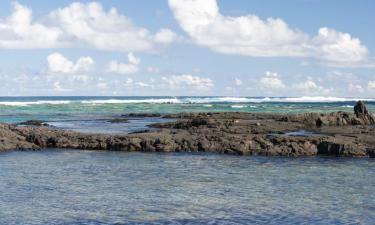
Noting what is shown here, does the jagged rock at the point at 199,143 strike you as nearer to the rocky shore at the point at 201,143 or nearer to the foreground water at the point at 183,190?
the rocky shore at the point at 201,143

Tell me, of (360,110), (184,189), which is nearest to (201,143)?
(184,189)

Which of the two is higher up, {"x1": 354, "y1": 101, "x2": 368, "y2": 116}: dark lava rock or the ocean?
{"x1": 354, "y1": 101, "x2": 368, "y2": 116}: dark lava rock

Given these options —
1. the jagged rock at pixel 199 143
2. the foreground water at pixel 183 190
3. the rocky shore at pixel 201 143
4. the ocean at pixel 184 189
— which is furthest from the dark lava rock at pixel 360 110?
the foreground water at pixel 183 190

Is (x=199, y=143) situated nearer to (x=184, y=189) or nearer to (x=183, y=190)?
(x=184, y=189)

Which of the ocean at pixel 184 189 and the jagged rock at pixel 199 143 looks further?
the jagged rock at pixel 199 143

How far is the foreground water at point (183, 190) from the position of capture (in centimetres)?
1580

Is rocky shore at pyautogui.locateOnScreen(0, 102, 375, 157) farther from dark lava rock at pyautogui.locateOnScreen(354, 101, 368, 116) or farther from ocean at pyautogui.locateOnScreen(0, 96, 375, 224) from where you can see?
dark lava rock at pyautogui.locateOnScreen(354, 101, 368, 116)

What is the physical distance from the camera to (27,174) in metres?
22.5

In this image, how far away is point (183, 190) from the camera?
19391 millimetres

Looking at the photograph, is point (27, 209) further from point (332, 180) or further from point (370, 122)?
point (370, 122)

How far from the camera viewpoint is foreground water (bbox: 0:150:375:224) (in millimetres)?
15797

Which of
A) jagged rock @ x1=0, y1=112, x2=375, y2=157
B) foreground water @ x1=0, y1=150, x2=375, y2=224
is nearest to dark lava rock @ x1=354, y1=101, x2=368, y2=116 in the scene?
jagged rock @ x1=0, y1=112, x2=375, y2=157

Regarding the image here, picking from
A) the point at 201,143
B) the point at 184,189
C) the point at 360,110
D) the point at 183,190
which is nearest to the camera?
the point at 183,190

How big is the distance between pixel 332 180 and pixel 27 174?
12.2 meters
